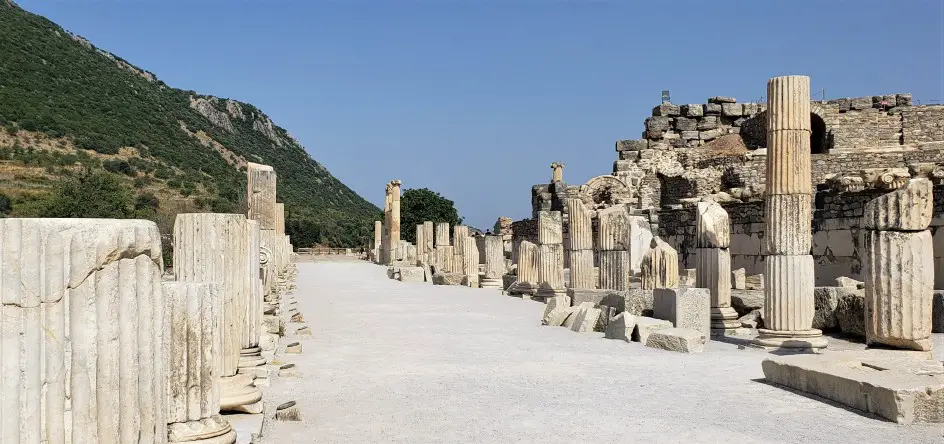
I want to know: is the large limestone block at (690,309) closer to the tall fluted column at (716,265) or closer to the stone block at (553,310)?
the tall fluted column at (716,265)

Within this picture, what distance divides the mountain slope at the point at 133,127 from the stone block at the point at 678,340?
38.7m

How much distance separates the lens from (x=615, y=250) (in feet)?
56.4

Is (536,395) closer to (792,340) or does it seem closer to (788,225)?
(792,340)

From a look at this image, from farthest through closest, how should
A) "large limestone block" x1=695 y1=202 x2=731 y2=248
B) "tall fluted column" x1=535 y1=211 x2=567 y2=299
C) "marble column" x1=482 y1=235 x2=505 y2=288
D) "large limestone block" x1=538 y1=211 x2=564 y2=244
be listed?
"marble column" x1=482 y1=235 x2=505 y2=288 < "large limestone block" x1=538 y1=211 x2=564 y2=244 < "tall fluted column" x1=535 y1=211 x2=567 y2=299 < "large limestone block" x1=695 y1=202 x2=731 y2=248

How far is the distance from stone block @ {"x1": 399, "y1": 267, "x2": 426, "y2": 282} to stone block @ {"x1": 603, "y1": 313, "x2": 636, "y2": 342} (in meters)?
17.7

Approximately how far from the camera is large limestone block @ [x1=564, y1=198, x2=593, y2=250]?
19.0 metres

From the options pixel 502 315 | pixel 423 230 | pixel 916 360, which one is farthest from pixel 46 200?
pixel 916 360

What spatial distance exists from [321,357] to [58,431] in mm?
7152

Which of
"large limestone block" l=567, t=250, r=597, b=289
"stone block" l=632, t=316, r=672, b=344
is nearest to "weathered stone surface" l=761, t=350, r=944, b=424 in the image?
"stone block" l=632, t=316, r=672, b=344

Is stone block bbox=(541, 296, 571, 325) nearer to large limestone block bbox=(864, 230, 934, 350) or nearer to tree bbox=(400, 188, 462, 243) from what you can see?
large limestone block bbox=(864, 230, 934, 350)

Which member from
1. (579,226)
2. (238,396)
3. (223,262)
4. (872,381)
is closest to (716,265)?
(579,226)

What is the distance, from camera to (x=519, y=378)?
8.82 metres

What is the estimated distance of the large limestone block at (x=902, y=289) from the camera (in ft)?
30.6

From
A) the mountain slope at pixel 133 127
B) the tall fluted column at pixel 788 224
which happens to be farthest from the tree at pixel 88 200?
the tall fluted column at pixel 788 224
